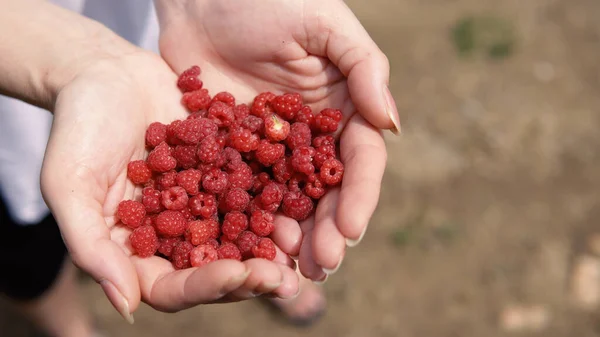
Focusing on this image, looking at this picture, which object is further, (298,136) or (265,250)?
(298,136)

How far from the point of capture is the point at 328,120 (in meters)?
2.45

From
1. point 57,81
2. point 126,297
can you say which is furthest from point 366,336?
point 57,81

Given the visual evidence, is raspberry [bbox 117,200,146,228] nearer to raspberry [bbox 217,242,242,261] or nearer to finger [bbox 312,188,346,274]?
raspberry [bbox 217,242,242,261]

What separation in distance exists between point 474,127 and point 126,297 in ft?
10.6

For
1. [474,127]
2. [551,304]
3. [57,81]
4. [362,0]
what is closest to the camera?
[57,81]

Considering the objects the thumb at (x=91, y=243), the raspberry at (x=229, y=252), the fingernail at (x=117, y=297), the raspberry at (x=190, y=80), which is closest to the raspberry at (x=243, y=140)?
the raspberry at (x=190, y=80)

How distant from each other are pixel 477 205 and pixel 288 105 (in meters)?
2.04

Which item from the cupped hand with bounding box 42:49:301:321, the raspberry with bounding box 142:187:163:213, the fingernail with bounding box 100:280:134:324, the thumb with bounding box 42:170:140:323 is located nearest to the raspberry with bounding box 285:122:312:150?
the cupped hand with bounding box 42:49:301:321

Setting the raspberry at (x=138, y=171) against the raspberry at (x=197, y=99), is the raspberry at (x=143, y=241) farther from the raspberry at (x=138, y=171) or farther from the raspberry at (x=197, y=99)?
the raspberry at (x=197, y=99)

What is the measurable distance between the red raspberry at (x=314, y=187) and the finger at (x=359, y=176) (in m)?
0.13

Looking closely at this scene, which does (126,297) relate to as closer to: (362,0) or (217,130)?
(217,130)

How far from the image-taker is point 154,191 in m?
2.38

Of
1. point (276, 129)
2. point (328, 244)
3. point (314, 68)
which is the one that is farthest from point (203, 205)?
point (314, 68)

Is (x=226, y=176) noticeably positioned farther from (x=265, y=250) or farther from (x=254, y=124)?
(x=265, y=250)
